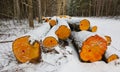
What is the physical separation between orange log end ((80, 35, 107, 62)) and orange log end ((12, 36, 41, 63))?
4.76 feet

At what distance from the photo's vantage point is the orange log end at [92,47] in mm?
5816

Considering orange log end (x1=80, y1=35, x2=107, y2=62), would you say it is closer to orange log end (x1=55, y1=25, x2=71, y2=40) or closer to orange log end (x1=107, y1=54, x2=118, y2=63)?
orange log end (x1=107, y1=54, x2=118, y2=63)

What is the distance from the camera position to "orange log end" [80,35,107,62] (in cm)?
582

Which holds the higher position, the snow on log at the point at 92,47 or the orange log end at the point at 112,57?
the snow on log at the point at 92,47

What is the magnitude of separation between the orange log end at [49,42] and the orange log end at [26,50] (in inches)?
27.8

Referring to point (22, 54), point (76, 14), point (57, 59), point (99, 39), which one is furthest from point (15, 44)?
point (76, 14)

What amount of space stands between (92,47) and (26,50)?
82.5 inches

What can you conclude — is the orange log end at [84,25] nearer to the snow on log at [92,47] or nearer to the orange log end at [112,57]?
the snow on log at [92,47]

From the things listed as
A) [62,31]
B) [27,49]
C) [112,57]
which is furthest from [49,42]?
[112,57]

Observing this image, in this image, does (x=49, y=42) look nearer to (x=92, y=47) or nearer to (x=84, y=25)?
(x=92, y=47)

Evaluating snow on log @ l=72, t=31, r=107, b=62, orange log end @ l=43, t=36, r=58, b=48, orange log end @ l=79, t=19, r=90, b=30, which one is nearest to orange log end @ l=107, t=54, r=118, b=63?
snow on log @ l=72, t=31, r=107, b=62

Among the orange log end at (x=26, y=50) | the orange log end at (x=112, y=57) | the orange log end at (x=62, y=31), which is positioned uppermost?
the orange log end at (x=62, y=31)

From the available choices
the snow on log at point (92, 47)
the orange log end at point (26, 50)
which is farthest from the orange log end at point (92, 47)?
the orange log end at point (26, 50)

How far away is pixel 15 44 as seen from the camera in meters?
5.61
